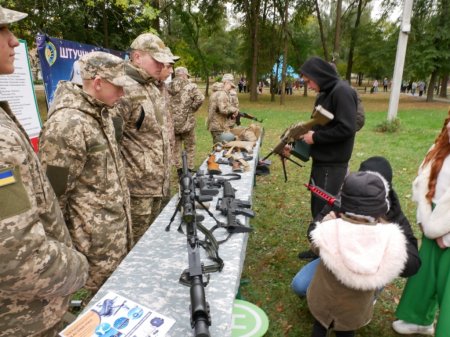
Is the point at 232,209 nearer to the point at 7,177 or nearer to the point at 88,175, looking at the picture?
the point at 88,175

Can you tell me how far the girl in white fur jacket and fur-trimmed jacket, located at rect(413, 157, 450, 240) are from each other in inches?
18.4

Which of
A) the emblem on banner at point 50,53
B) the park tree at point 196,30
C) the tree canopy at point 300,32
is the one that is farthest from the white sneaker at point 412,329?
the park tree at point 196,30

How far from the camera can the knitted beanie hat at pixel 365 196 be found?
6.01ft

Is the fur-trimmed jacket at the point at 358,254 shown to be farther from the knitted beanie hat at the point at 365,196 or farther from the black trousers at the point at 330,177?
the black trousers at the point at 330,177

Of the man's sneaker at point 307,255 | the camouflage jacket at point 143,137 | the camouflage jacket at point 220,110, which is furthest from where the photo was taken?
the camouflage jacket at point 220,110

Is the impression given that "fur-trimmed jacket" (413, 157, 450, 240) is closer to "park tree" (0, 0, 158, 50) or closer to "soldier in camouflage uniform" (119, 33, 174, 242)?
"soldier in camouflage uniform" (119, 33, 174, 242)

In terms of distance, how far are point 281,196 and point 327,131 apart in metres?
2.68

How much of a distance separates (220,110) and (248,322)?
5047 mm

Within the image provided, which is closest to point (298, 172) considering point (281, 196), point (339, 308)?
point (281, 196)

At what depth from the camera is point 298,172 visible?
702 cm

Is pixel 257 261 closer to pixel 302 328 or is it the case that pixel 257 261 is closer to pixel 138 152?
pixel 302 328

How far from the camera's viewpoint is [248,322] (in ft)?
6.48

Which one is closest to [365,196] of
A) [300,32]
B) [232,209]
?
[232,209]

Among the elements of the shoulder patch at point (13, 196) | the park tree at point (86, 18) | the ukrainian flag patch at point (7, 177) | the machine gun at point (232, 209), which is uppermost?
the park tree at point (86, 18)
